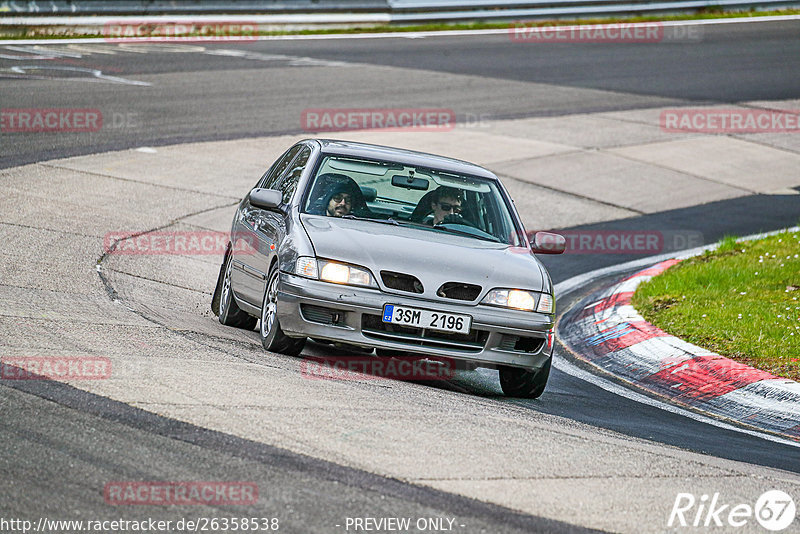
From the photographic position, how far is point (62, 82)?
20547 mm

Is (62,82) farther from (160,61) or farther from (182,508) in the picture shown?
(182,508)

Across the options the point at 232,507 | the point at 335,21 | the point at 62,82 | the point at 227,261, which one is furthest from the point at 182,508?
the point at 335,21

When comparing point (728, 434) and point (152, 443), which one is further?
point (728, 434)

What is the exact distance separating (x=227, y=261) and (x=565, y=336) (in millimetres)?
3201

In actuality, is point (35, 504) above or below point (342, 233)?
below

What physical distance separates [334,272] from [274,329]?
629 millimetres

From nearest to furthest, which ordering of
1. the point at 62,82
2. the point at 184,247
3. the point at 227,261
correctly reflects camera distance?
the point at 227,261 → the point at 184,247 → the point at 62,82
